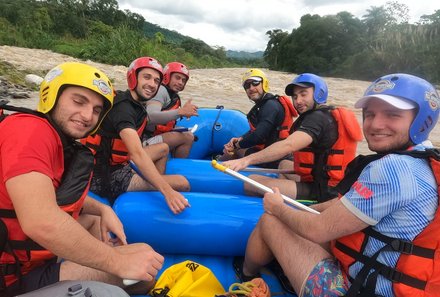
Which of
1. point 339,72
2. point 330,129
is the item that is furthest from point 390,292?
point 339,72

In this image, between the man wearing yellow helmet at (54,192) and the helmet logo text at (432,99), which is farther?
the helmet logo text at (432,99)

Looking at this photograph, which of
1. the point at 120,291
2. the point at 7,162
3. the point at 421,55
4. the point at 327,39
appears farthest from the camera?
the point at 327,39

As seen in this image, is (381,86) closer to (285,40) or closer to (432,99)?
(432,99)

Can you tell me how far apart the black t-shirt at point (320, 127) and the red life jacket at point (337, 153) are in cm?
3

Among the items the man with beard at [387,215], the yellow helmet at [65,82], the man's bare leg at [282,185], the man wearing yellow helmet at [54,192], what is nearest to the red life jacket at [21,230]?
the man wearing yellow helmet at [54,192]

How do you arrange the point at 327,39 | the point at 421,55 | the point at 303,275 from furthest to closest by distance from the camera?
the point at 327,39 → the point at 421,55 → the point at 303,275

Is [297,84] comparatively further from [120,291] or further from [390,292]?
[120,291]

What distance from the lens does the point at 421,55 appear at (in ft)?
79.3

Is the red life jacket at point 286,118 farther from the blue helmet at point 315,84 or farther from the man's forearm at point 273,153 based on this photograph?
the man's forearm at point 273,153

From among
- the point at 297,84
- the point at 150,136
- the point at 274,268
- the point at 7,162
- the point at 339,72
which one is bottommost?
the point at 274,268

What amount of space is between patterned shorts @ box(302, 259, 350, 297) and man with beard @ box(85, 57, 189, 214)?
103 cm

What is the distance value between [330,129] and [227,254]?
1.28 metres

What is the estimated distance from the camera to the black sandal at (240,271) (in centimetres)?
226

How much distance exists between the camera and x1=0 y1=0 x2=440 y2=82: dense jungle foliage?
58.8 ft
